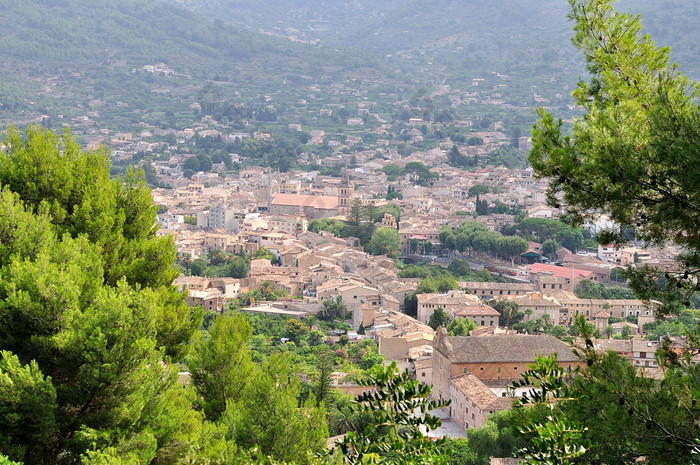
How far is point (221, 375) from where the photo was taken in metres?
6.84

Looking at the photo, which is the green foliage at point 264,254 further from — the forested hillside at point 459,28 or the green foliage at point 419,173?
the forested hillside at point 459,28

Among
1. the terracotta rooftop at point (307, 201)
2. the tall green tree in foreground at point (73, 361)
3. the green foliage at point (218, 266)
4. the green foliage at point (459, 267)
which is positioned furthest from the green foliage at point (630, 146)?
the terracotta rooftop at point (307, 201)

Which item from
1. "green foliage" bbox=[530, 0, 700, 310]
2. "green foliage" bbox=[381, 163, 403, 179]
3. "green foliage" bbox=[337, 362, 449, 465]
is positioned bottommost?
"green foliage" bbox=[381, 163, 403, 179]

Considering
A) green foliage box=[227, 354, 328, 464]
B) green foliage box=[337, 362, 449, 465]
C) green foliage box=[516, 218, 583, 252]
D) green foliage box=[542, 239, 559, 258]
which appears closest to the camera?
green foliage box=[337, 362, 449, 465]

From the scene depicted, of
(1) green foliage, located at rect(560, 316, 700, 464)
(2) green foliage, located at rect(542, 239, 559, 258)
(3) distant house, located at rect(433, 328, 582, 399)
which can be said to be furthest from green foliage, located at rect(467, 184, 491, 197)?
(1) green foliage, located at rect(560, 316, 700, 464)

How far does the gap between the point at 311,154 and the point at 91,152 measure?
197 ft

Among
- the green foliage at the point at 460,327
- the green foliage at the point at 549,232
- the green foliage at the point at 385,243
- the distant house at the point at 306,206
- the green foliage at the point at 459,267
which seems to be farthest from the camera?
the distant house at the point at 306,206

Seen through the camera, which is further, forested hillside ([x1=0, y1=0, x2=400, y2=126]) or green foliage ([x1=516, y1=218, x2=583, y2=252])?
forested hillside ([x1=0, y1=0, x2=400, y2=126])

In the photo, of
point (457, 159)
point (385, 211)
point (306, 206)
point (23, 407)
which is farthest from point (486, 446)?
point (457, 159)

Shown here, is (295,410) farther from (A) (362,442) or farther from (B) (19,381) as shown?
(A) (362,442)

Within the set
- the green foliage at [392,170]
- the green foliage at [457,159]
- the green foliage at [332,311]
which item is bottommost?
the green foliage at [332,311]

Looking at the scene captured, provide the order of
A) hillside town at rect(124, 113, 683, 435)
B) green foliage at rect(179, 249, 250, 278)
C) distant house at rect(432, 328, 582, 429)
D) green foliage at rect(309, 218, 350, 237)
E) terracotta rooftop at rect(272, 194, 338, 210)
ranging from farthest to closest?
terracotta rooftop at rect(272, 194, 338, 210), green foliage at rect(309, 218, 350, 237), green foliage at rect(179, 249, 250, 278), hillside town at rect(124, 113, 683, 435), distant house at rect(432, 328, 582, 429)

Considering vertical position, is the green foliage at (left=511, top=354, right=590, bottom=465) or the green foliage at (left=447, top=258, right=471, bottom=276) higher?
the green foliage at (left=511, top=354, right=590, bottom=465)

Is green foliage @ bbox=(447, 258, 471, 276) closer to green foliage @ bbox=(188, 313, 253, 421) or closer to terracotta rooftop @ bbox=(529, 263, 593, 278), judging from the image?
terracotta rooftop @ bbox=(529, 263, 593, 278)
